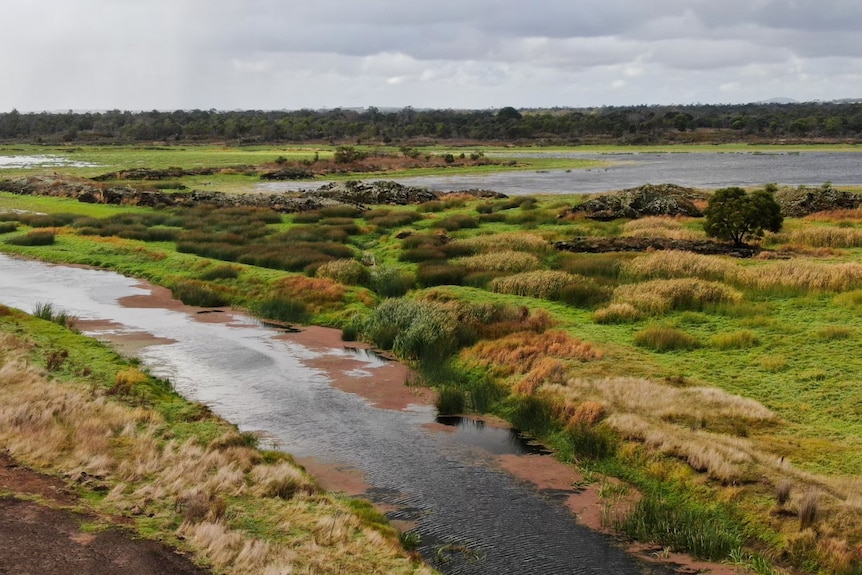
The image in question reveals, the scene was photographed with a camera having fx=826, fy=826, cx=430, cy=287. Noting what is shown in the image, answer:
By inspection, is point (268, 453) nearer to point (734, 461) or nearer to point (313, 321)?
point (734, 461)

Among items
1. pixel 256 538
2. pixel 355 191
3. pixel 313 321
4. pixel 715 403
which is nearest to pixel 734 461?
pixel 715 403

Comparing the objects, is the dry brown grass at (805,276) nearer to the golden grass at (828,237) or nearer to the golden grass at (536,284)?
the golden grass at (536,284)

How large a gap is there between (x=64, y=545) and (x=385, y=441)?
7836mm

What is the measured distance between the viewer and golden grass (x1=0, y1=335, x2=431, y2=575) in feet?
40.7

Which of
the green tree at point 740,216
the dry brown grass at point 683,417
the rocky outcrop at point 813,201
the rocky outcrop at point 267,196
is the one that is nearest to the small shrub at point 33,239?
the rocky outcrop at point 267,196

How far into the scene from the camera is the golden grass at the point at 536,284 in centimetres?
3102

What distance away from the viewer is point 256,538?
12750 millimetres

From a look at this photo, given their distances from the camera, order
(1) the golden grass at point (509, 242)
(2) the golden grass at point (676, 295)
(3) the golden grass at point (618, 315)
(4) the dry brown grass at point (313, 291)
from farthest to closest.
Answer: (1) the golden grass at point (509, 242) → (4) the dry brown grass at point (313, 291) → (2) the golden grass at point (676, 295) → (3) the golden grass at point (618, 315)

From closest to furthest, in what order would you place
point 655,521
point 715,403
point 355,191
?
point 655,521, point 715,403, point 355,191

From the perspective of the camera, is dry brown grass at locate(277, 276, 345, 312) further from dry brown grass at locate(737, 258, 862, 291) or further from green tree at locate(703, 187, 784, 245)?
green tree at locate(703, 187, 784, 245)

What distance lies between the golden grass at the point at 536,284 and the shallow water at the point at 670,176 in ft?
149

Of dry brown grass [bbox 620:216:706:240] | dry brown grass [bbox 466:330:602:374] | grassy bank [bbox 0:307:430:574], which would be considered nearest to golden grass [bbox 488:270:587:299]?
dry brown grass [bbox 466:330:602:374]

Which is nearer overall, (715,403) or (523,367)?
(715,403)

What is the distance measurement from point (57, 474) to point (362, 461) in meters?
5.84
